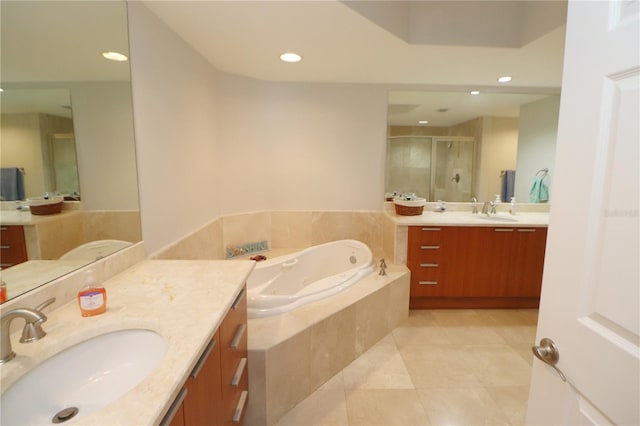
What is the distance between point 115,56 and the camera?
1412 millimetres

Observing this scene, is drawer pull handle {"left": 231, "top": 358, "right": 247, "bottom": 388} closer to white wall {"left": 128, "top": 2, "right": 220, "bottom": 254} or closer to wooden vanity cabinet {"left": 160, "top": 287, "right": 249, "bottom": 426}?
wooden vanity cabinet {"left": 160, "top": 287, "right": 249, "bottom": 426}

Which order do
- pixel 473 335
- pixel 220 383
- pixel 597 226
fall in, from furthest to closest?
1. pixel 473 335
2. pixel 220 383
3. pixel 597 226

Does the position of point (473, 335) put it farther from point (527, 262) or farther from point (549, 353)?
point (549, 353)

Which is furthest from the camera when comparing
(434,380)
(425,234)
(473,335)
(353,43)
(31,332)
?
(425,234)

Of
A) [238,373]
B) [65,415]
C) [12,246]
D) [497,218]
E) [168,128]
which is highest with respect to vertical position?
[168,128]

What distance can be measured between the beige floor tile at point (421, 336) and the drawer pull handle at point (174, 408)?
1.93 m

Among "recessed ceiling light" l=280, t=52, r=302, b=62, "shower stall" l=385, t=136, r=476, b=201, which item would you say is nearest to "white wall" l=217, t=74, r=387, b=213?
"shower stall" l=385, t=136, r=476, b=201

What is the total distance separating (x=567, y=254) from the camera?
27.6 inches

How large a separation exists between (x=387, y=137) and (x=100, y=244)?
8.85 feet

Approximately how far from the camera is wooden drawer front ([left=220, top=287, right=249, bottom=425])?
44.6 inches

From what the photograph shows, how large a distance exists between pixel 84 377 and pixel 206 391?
1.15ft

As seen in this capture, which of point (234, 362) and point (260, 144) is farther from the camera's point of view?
point (260, 144)

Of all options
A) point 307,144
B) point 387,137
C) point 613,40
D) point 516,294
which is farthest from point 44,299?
point 516,294

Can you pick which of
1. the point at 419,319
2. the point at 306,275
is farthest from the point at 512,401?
the point at 306,275
